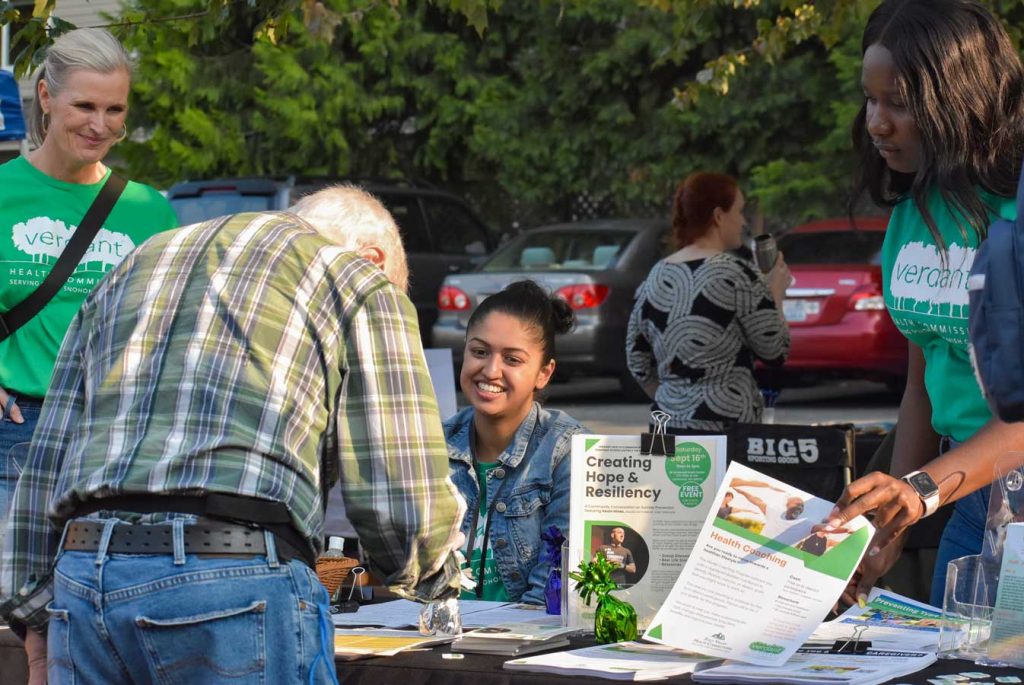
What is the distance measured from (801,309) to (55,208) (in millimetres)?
9488

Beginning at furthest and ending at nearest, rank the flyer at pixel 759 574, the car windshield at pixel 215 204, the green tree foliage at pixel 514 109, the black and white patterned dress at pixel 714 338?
1. the green tree foliage at pixel 514 109
2. the car windshield at pixel 215 204
3. the black and white patterned dress at pixel 714 338
4. the flyer at pixel 759 574

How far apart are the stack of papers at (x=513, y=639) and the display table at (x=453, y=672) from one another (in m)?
0.04

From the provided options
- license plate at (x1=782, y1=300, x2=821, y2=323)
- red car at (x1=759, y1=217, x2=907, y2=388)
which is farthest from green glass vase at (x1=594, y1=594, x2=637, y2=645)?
license plate at (x1=782, y1=300, x2=821, y2=323)

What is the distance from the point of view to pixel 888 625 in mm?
3178

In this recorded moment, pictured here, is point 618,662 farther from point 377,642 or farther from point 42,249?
point 42,249

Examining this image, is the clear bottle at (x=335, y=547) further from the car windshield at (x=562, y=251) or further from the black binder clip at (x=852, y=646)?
the car windshield at (x=562, y=251)

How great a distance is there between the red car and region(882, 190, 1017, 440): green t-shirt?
9344mm

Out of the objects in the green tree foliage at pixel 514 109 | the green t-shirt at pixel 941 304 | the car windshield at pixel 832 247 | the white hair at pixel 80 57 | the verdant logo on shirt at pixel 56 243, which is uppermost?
the green tree foliage at pixel 514 109

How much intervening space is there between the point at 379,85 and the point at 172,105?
2757 millimetres

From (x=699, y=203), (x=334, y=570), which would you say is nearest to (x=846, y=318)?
(x=699, y=203)

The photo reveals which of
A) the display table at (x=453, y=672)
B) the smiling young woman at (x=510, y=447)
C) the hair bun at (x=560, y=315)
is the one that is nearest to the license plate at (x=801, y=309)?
the hair bun at (x=560, y=315)

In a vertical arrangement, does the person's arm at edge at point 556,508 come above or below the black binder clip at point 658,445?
below

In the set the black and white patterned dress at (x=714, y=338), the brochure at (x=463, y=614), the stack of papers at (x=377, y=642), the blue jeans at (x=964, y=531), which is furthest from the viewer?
the black and white patterned dress at (x=714, y=338)

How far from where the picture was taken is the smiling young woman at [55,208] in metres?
3.99
